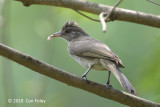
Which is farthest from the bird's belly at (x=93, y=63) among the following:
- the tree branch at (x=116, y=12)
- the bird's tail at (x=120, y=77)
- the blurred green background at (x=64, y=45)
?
the blurred green background at (x=64, y=45)

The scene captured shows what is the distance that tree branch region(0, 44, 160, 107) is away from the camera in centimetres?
387

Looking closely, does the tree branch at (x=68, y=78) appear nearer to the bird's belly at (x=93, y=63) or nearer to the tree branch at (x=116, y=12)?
the bird's belly at (x=93, y=63)

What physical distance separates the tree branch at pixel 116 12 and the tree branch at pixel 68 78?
0.82m

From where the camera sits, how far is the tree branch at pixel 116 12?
4.01m

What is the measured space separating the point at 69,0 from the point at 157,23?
3.67 ft

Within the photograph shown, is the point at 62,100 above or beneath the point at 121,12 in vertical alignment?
beneath

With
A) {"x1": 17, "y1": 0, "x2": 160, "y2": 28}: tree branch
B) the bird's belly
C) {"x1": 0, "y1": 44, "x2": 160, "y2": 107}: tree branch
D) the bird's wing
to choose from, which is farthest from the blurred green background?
{"x1": 0, "y1": 44, "x2": 160, "y2": 107}: tree branch

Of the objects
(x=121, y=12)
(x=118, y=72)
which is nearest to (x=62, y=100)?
(x=118, y=72)

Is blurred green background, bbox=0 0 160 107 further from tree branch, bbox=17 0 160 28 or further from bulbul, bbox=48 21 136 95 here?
tree branch, bbox=17 0 160 28

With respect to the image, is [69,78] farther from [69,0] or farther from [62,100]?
[62,100]

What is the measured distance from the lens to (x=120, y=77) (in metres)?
4.15

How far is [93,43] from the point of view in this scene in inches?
205

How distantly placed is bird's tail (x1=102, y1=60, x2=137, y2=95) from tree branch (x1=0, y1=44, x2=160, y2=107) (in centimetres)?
14

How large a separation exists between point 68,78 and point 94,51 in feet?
3.30
